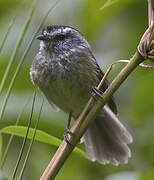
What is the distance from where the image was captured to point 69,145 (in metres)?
1.46

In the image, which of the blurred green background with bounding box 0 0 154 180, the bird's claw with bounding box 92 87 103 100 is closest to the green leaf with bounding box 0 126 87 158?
the bird's claw with bounding box 92 87 103 100

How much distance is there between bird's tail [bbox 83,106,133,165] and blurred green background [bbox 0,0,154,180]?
7cm

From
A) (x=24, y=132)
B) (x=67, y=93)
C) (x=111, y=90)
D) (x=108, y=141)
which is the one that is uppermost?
(x=111, y=90)

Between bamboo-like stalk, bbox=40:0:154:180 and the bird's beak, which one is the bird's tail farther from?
bamboo-like stalk, bbox=40:0:154:180

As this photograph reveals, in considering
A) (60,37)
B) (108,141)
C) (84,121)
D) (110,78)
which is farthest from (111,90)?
(108,141)

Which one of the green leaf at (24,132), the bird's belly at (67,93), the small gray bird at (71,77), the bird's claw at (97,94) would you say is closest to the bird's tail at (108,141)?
the small gray bird at (71,77)

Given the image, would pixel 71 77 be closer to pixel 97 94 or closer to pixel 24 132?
pixel 97 94

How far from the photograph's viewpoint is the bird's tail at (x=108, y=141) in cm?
319

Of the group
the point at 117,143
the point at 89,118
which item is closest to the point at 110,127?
the point at 117,143

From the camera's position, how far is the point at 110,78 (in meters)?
3.01

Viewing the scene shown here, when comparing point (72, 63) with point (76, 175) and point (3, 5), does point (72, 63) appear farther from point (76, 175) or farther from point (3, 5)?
point (76, 175)

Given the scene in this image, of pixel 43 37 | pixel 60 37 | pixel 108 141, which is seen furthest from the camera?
pixel 108 141

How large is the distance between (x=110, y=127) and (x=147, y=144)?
1.01 m

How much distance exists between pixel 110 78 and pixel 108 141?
0.79 m
